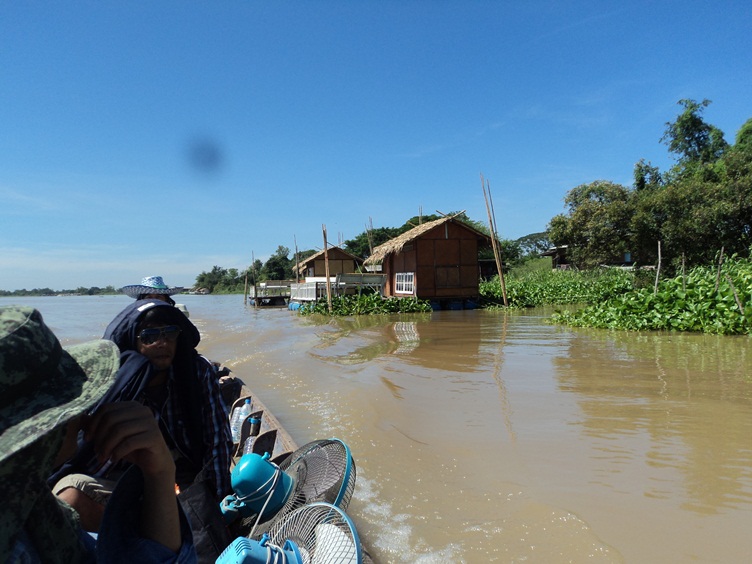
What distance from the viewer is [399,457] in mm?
5336

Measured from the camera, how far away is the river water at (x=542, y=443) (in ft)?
11.9

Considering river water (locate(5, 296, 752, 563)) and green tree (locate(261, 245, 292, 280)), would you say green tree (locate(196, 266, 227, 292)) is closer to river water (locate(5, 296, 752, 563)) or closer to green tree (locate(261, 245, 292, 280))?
green tree (locate(261, 245, 292, 280))

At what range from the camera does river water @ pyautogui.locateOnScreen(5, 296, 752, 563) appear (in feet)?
11.9

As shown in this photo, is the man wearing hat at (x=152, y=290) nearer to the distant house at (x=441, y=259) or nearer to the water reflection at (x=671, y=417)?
the water reflection at (x=671, y=417)

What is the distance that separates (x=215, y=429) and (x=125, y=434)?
5.07ft

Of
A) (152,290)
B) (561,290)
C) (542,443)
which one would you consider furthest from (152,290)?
(561,290)

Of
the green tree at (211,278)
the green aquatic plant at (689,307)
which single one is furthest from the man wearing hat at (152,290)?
the green tree at (211,278)

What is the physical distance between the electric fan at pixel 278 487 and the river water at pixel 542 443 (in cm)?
82

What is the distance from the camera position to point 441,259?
2398 cm

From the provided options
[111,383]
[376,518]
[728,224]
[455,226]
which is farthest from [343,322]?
[111,383]

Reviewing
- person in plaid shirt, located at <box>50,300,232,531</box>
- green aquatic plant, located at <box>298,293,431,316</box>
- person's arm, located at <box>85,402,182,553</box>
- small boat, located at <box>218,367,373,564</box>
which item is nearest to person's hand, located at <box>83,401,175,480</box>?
person's arm, located at <box>85,402,182,553</box>

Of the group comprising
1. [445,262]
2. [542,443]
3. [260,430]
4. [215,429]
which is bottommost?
[542,443]

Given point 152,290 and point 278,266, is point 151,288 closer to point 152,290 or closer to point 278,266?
point 152,290

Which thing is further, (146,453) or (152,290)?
(152,290)
